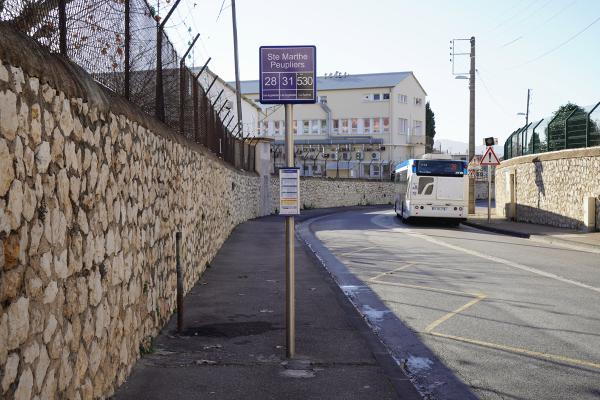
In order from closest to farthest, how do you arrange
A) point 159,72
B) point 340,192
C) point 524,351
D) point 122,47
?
1. point 122,47
2. point 524,351
3. point 159,72
4. point 340,192

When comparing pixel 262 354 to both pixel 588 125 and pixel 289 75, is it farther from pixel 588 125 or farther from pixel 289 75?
pixel 588 125

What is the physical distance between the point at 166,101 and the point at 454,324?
4930mm

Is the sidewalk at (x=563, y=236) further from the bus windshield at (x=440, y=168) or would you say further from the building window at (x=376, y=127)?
the building window at (x=376, y=127)

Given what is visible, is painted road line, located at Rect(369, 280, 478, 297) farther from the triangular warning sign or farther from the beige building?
the beige building

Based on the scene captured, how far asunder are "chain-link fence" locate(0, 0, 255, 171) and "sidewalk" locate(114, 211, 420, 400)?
2526 mm

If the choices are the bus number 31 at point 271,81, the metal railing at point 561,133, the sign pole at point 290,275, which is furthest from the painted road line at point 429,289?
the metal railing at point 561,133

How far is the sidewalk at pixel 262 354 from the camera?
551 cm

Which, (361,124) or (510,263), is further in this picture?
(361,124)

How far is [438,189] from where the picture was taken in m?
29.3

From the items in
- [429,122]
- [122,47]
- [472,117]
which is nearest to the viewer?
[122,47]

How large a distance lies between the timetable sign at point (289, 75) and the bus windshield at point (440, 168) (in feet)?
76.7

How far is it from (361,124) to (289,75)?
6990 centimetres

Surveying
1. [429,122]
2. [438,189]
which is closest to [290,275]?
[438,189]

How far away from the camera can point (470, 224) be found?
30203mm
